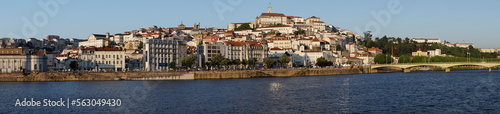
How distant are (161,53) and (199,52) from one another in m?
7.23

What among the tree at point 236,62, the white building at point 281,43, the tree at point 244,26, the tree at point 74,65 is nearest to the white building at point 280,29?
the tree at point 244,26

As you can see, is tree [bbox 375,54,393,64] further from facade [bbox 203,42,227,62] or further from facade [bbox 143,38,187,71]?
facade [bbox 143,38,187,71]

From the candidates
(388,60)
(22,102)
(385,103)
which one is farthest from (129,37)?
(385,103)

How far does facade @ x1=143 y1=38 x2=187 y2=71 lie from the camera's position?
267ft

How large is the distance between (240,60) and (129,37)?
48.5 m

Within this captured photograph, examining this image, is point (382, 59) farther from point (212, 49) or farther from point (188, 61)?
point (188, 61)

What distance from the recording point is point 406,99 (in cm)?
4069

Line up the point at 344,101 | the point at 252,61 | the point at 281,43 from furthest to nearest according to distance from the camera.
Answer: the point at 281,43 < the point at 252,61 < the point at 344,101

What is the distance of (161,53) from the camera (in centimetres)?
8388

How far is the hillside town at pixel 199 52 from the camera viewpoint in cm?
8225

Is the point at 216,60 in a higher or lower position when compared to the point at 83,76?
higher

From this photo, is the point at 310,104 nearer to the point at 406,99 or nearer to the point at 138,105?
the point at 406,99

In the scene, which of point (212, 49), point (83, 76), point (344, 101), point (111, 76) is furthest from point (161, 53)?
point (344, 101)

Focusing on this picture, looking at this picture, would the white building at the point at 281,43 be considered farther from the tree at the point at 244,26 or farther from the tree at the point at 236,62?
the tree at the point at 236,62
